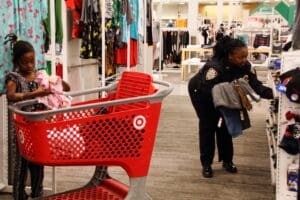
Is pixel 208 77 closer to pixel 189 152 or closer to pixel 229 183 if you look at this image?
pixel 229 183

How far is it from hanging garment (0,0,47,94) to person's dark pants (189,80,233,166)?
4.67ft

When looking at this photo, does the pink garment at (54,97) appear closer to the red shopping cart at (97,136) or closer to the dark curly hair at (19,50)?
the red shopping cart at (97,136)

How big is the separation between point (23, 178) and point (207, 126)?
1868 mm

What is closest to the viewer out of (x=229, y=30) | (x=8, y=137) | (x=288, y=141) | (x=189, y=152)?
(x=288, y=141)

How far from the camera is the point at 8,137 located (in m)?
3.20

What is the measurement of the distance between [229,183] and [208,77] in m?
0.96

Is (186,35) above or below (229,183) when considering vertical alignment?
above

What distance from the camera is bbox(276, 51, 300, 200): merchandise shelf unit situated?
2.74 meters

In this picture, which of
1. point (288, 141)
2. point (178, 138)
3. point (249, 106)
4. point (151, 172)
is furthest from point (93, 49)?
point (288, 141)

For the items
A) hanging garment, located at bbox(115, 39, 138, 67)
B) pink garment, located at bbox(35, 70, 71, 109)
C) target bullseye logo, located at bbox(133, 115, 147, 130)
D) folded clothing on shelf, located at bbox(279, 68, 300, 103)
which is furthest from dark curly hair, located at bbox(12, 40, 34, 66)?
hanging garment, located at bbox(115, 39, 138, 67)

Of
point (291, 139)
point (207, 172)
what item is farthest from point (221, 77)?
point (291, 139)

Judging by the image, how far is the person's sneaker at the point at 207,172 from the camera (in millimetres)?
3975

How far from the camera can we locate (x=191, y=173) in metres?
4.09

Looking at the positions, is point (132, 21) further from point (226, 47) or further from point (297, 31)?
point (297, 31)
